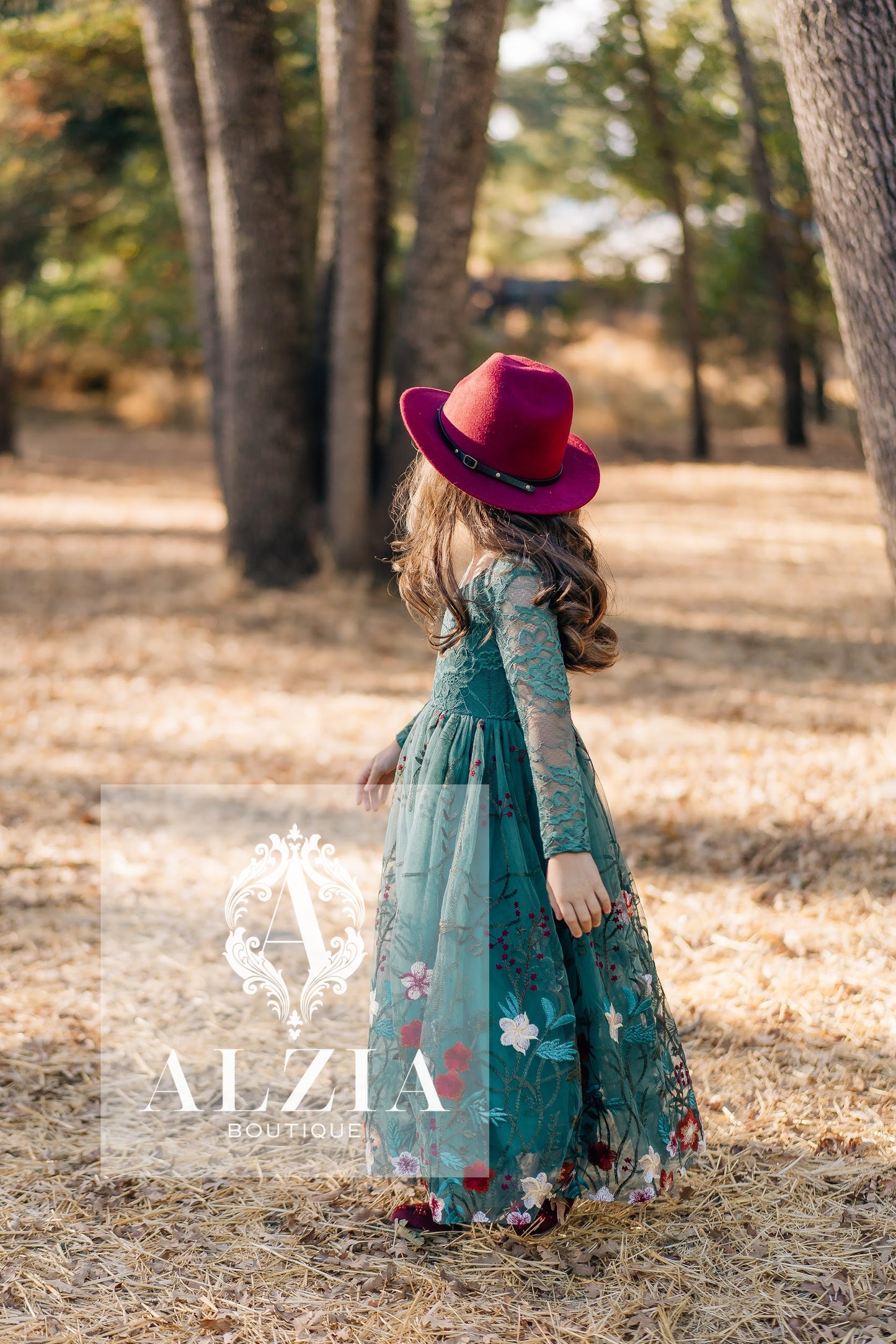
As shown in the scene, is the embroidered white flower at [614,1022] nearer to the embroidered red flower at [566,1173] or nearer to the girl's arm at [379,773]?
the embroidered red flower at [566,1173]

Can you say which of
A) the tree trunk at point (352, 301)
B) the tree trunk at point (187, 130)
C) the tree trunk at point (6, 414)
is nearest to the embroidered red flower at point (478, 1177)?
the tree trunk at point (352, 301)

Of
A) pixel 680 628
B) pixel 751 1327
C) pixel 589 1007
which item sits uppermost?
pixel 589 1007

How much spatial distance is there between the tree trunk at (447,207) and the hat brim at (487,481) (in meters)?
4.91

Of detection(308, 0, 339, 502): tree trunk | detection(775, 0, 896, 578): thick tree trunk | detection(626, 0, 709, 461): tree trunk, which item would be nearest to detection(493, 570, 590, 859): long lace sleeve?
detection(775, 0, 896, 578): thick tree trunk

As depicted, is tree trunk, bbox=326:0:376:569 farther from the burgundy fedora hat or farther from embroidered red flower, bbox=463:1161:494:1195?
embroidered red flower, bbox=463:1161:494:1195

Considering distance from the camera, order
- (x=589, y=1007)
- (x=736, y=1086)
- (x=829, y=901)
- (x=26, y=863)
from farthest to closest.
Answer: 1. (x=26, y=863)
2. (x=829, y=901)
3. (x=736, y=1086)
4. (x=589, y=1007)

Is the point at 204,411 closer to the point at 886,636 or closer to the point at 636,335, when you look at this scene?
the point at 636,335

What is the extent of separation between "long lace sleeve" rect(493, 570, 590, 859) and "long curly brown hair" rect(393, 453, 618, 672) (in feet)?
0.15

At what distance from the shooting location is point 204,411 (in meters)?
22.8

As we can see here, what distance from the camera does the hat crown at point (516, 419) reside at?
2.18 m

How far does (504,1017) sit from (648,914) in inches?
67.5

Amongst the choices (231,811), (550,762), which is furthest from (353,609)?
(550,762)

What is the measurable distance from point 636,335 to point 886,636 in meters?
18.3

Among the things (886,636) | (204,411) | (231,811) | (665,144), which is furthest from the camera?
(204,411)
